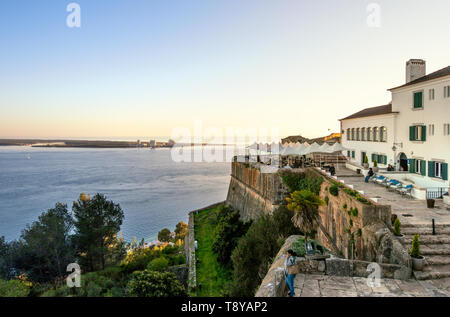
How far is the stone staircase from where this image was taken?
22.3 ft

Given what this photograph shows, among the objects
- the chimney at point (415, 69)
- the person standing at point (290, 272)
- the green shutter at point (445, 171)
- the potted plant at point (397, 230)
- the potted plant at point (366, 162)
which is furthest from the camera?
the potted plant at point (366, 162)

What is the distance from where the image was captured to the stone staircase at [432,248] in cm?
679

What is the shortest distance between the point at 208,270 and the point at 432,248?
1324cm

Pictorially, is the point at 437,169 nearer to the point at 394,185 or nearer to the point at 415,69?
the point at 394,185

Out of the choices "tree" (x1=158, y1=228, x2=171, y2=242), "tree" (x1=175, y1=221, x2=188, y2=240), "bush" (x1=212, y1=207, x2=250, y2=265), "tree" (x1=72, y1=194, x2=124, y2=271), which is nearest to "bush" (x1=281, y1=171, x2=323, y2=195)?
"bush" (x1=212, y1=207, x2=250, y2=265)

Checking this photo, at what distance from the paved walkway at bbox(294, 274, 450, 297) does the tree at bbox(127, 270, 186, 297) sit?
9.02 m

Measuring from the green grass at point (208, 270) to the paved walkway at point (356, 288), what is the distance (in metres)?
8.81

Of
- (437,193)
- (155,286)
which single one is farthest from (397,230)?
(155,286)

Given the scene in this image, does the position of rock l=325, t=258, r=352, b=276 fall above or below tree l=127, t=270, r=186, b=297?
above

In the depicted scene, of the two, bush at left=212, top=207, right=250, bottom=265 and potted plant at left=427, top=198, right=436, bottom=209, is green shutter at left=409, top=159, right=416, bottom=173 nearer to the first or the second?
potted plant at left=427, top=198, right=436, bottom=209

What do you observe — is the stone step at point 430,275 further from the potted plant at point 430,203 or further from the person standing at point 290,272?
the potted plant at point 430,203

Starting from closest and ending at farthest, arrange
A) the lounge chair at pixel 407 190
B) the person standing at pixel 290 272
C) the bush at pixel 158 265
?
the person standing at pixel 290 272, the lounge chair at pixel 407 190, the bush at pixel 158 265

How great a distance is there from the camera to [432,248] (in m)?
7.98

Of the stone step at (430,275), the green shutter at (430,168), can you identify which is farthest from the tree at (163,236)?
the stone step at (430,275)
